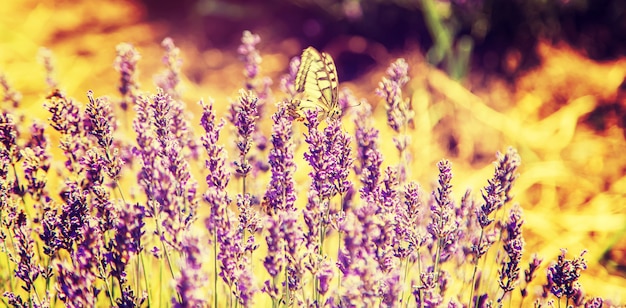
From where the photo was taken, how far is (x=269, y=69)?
3.96 m

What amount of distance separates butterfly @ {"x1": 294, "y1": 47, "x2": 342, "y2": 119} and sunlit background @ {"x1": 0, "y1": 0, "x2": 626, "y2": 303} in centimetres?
119

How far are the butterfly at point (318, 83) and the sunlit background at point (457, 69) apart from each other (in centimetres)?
119

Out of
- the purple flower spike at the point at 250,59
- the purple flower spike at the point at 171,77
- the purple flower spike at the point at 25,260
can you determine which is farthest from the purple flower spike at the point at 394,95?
the purple flower spike at the point at 25,260

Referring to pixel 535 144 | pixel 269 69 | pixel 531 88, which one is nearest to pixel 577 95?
pixel 531 88

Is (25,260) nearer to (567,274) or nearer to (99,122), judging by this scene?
(99,122)

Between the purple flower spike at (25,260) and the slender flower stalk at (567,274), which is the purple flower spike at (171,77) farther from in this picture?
the slender flower stalk at (567,274)

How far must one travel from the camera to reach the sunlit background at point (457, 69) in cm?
289

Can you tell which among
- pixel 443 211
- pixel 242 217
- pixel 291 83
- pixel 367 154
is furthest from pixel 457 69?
pixel 242 217

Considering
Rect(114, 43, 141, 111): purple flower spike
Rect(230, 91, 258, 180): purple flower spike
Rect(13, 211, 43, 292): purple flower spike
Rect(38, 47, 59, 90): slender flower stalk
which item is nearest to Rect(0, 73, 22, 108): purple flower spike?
Rect(38, 47, 59, 90): slender flower stalk

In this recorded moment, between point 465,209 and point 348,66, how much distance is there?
7.96 feet

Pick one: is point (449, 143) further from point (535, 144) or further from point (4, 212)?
point (4, 212)

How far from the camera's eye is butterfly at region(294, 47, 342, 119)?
168cm

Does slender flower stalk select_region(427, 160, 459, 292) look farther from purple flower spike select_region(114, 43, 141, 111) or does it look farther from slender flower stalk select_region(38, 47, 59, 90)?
slender flower stalk select_region(38, 47, 59, 90)

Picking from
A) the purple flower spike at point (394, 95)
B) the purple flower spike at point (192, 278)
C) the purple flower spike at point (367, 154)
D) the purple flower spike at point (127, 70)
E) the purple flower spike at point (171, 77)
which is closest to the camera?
the purple flower spike at point (192, 278)
